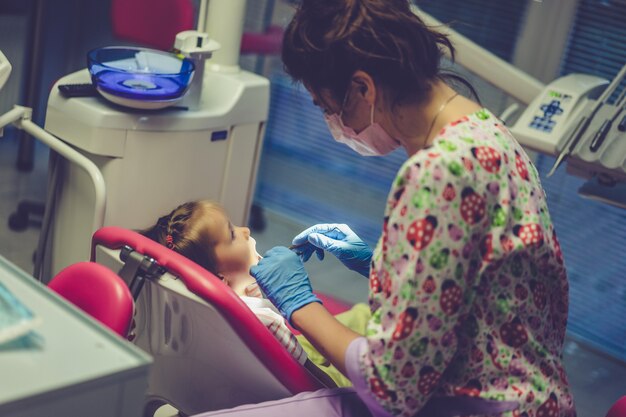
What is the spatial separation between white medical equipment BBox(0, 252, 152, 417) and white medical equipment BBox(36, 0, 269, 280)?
106 centimetres

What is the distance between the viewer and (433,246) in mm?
1319

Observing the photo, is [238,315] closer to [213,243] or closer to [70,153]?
[213,243]

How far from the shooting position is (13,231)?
3.33m

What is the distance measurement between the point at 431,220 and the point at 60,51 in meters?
3.48

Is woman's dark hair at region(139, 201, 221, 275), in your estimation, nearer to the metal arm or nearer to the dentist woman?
the metal arm

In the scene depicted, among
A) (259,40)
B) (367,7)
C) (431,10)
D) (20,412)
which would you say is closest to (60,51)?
(259,40)

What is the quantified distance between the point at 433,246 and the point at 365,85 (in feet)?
1.07

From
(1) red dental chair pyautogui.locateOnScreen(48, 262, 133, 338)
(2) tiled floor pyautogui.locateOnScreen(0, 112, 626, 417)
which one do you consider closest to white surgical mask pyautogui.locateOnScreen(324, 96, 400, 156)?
(1) red dental chair pyautogui.locateOnScreen(48, 262, 133, 338)

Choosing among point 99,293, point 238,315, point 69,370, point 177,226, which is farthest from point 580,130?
point 69,370

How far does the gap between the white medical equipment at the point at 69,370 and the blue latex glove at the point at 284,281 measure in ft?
1.46

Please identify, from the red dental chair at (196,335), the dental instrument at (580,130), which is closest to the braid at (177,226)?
the red dental chair at (196,335)

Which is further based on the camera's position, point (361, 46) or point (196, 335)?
point (196, 335)

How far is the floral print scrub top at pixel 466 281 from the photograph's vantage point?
1.33 metres

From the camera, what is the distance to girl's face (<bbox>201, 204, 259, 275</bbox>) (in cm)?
206
